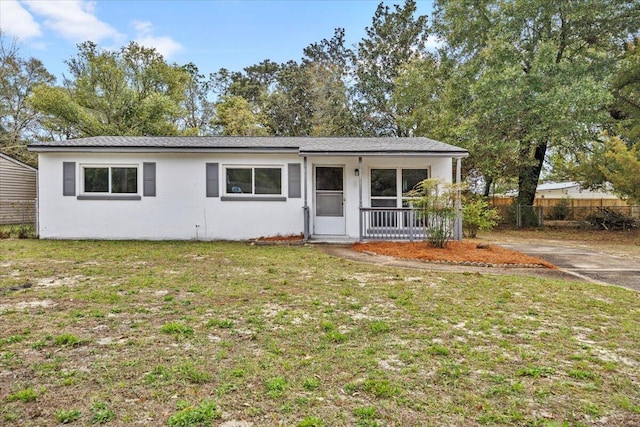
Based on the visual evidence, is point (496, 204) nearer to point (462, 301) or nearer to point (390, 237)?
point (390, 237)

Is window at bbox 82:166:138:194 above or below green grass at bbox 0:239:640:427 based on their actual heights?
above

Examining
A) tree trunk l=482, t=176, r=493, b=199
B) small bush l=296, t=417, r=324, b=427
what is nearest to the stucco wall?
tree trunk l=482, t=176, r=493, b=199

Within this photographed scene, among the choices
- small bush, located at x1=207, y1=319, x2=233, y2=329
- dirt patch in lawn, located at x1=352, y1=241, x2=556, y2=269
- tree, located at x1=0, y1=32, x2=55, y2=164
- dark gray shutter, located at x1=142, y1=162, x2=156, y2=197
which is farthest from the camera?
tree, located at x1=0, y1=32, x2=55, y2=164

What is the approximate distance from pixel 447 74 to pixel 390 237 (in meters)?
12.3

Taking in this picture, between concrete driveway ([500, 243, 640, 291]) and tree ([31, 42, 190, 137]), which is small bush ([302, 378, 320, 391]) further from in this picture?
tree ([31, 42, 190, 137])

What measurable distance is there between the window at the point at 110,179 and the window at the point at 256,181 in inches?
114

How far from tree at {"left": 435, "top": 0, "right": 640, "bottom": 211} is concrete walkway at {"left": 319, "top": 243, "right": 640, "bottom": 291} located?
6.31 m

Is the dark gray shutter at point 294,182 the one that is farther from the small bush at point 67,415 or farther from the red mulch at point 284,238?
the small bush at point 67,415

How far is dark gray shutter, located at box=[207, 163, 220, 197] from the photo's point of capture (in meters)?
11.2

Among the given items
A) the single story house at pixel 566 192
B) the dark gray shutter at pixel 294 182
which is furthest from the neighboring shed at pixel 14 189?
the single story house at pixel 566 192

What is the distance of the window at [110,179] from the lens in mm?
11250

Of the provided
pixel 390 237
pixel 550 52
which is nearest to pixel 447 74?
pixel 550 52

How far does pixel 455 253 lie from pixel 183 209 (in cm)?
779

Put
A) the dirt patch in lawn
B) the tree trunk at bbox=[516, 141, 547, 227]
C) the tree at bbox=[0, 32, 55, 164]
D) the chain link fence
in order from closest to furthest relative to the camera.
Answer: the dirt patch in lawn < the chain link fence < the tree trunk at bbox=[516, 141, 547, 227] < the tree at bbox=[0, 32, 55, 164]
